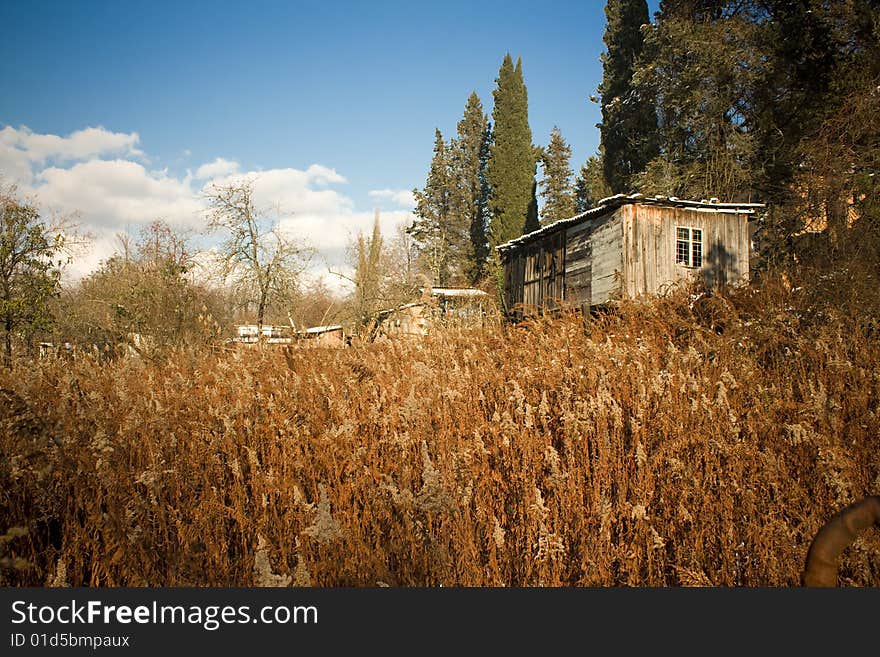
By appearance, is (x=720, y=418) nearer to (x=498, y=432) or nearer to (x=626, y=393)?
(x=626, y=393)

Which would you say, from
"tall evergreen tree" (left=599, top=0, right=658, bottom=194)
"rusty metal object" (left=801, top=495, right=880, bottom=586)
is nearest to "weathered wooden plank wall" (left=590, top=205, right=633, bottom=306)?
"tall evergreen tree" (left=599, top=0, right=658, bottom=194)

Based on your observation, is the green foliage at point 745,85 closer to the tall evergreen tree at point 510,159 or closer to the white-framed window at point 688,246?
the white-framed window at point 688,246

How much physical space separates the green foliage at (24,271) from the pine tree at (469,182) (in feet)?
103

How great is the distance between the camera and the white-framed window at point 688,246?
16922 millimetres

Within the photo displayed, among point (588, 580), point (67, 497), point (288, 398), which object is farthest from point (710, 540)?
point (67, 497)

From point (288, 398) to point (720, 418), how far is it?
339cm

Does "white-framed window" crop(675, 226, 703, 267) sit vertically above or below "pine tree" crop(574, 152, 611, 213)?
below

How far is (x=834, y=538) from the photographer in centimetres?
112

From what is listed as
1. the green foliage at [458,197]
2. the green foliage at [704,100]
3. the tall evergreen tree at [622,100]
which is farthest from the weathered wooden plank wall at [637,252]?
the green foliage at [458,197]

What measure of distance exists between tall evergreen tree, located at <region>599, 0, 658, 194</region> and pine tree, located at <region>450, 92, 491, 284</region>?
1795 centimetres

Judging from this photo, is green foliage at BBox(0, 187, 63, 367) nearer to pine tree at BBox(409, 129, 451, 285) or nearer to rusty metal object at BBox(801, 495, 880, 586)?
rusty metal object at BBox(801, 495, 880, 586)

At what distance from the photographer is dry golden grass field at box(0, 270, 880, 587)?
293 cm

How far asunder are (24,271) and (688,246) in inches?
726

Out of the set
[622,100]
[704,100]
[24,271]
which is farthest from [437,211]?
[24,271]
